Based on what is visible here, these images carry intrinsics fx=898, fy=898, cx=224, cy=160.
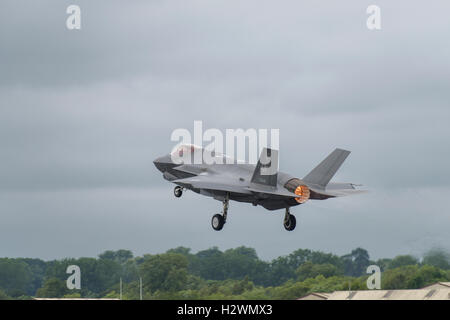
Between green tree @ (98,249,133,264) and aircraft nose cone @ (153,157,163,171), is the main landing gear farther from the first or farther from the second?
green tree @ (98,249,133,264)

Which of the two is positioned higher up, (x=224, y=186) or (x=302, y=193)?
(x=224, y=186)

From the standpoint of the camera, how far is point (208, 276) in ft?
555

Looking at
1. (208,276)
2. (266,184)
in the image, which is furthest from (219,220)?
(208,276)

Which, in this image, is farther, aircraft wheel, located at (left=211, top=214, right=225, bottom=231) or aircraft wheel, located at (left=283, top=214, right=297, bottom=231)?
aircraft wheel, located at (left=211, top=214, right=225, bottom=231)

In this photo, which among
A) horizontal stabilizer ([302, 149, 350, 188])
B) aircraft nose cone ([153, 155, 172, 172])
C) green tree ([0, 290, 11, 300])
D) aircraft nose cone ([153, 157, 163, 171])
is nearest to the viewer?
horizontal stabilizer ([302, 149, 350, 188])

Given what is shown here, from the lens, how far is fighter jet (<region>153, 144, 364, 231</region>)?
59.2 metres

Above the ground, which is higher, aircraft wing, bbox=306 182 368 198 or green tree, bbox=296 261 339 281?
aircraft wing, bbox=306 182 368 198

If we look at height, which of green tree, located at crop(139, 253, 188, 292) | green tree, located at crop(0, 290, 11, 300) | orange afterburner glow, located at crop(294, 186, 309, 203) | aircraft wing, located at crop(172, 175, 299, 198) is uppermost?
aircraft wing, located at crop(172, 175, 299, 198)

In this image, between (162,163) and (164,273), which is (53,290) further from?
(162,163)

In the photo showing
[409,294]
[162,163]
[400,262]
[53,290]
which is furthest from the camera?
[53,290]

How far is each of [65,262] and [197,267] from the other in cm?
2654

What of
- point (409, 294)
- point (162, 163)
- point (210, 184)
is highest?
point (162, 163)

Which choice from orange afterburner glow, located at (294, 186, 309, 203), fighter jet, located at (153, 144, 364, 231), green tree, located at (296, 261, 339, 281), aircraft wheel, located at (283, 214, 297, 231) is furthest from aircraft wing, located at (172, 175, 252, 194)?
green tree, located at (296, 261, 339, 281)

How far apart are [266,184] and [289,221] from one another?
3361 millimetres
